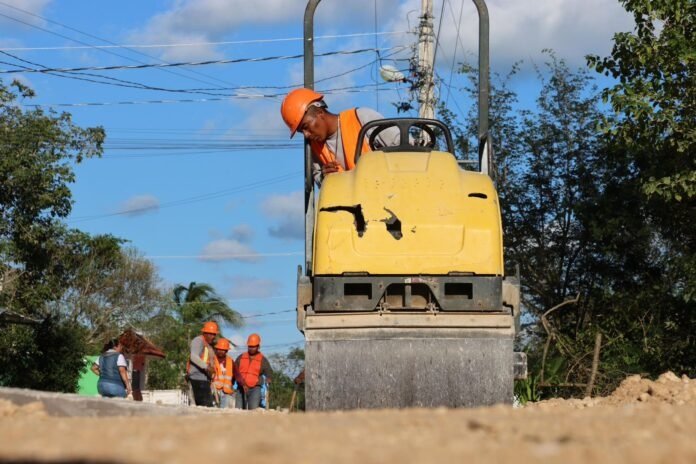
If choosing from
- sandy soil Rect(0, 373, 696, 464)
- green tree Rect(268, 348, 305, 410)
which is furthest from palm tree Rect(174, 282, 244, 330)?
sandy soil Rect(0, 373, 696, 464)

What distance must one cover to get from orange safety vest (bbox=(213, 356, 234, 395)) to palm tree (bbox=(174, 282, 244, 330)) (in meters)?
37.3

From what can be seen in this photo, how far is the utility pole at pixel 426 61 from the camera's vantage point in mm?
27812

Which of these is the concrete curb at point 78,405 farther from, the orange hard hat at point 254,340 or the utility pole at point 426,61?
the utility pole at point 426,61

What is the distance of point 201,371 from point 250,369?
4.54ft

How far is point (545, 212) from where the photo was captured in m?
24.2

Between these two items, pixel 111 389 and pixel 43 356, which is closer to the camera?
pixel 111 389

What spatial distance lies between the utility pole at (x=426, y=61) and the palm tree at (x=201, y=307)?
27.0 meters

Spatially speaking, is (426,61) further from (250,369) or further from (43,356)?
(250,369)

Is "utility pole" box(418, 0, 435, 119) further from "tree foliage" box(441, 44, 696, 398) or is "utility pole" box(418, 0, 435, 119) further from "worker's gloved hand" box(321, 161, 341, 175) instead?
"worker's gloved hand" box(321, 161, 341, 175)

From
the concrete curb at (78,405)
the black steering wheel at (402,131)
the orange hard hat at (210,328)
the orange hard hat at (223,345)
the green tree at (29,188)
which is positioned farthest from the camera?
the green tree at (29,188)

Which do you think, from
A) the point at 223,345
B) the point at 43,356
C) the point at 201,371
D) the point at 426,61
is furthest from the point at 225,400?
the point at 43,356

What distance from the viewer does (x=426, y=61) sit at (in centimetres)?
2856

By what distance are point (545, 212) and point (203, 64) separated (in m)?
10.7

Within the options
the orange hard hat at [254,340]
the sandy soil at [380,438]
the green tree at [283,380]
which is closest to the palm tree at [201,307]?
the green tree at [283,380]
